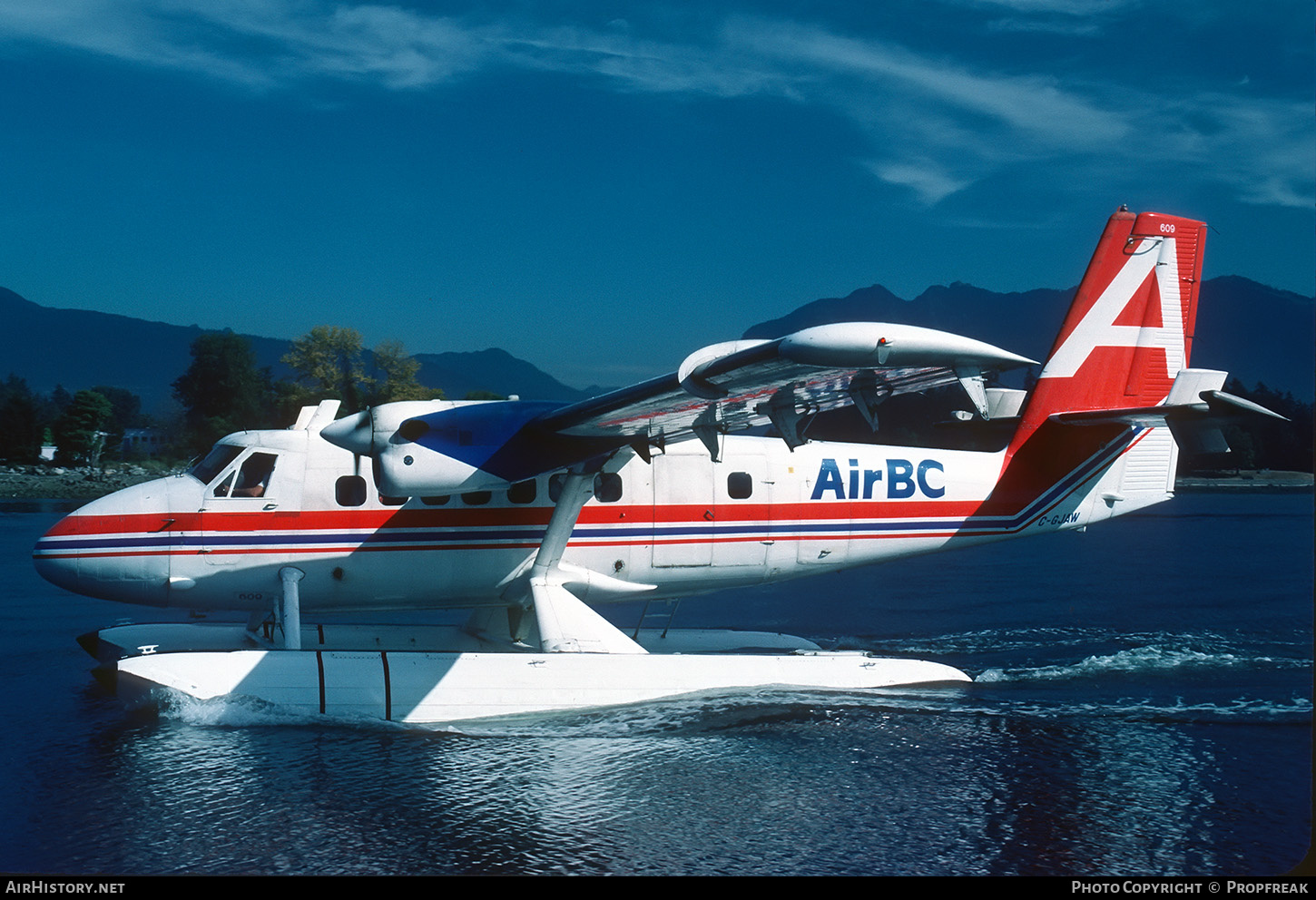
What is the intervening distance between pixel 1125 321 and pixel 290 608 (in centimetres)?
1088

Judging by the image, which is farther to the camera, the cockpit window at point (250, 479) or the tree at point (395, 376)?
the tree at point (395, 376)

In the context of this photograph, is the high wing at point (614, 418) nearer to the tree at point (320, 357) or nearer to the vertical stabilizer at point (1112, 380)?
the vertical stabilizer at point (1112, 380)

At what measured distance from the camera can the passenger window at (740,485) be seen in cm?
1184

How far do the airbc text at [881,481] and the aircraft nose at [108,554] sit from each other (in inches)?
296

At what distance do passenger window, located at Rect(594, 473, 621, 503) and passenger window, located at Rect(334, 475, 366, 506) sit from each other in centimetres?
263

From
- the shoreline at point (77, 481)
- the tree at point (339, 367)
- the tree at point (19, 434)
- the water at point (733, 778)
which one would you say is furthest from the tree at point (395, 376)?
the water at point (733, 778)

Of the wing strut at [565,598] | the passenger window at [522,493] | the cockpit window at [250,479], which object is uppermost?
the cockpit window at [250,479]

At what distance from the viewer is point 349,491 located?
36.0 ft

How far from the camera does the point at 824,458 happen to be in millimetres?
12156

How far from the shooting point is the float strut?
10.3 meters

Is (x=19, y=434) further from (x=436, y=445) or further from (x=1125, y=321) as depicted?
(x=1125, y=321)
